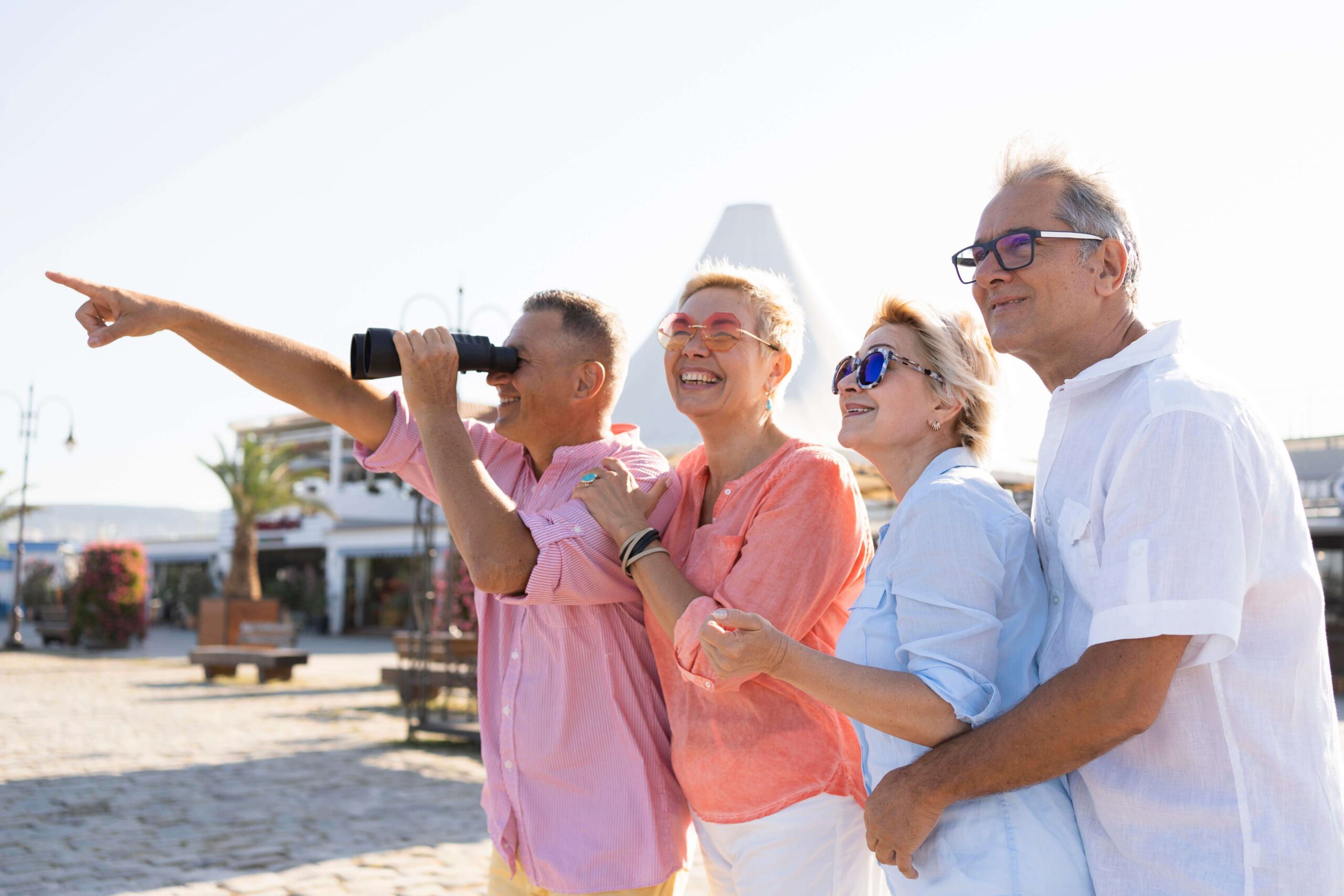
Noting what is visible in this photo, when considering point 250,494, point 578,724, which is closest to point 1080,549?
point 578,724

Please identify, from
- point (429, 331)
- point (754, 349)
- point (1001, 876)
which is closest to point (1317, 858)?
point (1001, 876)

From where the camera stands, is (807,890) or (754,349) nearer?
(807,890)

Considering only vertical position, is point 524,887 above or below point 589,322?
below

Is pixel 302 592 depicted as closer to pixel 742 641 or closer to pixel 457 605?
pixel 457 605

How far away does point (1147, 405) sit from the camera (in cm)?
155

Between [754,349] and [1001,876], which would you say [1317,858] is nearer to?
[1001,876]

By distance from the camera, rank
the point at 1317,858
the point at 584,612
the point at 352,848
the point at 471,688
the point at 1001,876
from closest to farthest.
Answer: the point at 1317,858, the point at 1001,876, the point at 584,612, the point at 352,848, the point at 471,688

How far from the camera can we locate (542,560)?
7.07 feet

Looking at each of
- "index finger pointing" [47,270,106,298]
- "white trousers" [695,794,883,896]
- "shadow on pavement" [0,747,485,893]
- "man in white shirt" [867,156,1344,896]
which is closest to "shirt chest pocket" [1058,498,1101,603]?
"man in white shirt" [867,156,1344,896]

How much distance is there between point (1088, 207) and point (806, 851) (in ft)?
4.09

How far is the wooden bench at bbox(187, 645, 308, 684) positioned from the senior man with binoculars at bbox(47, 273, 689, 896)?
1585 centimetres

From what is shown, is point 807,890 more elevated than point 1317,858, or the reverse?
point 1317,858

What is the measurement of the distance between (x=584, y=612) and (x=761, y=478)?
49 cm

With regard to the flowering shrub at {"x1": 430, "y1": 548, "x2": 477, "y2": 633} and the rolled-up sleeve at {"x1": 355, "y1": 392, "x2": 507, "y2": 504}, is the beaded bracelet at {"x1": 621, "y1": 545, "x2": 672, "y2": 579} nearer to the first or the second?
the rolled-up sleeve at {"x1": 355, "y1": 392, "x2": 507, "y2": 504}
